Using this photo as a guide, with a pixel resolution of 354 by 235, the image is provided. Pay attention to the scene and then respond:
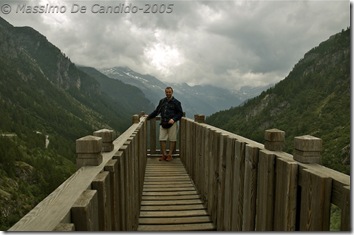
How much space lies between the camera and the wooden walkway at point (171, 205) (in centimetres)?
446

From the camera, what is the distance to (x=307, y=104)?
4348 inches

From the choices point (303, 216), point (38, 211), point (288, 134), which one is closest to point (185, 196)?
point (303, 216)

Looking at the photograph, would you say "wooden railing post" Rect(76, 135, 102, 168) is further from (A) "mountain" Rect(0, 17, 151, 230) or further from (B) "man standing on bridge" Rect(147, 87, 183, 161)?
(A) "mountain" Rect(0, 17, 151, 230)

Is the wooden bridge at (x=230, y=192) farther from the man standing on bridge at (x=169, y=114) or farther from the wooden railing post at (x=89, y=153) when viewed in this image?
the man standing on bridge at (x=169, y=114)

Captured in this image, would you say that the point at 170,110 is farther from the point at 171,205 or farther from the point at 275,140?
the point at 275,140

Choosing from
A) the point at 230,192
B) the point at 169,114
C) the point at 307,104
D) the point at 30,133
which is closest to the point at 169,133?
the point at 169,114

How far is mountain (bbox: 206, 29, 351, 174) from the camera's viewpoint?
9250cm

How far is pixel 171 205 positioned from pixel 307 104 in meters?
115

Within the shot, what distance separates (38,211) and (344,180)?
1.77m

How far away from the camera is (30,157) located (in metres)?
90.2

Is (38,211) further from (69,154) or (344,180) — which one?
(69,154)

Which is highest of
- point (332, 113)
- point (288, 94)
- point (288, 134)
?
point (288, 94)

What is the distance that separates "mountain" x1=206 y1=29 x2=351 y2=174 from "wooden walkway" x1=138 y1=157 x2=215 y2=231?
7972 cm

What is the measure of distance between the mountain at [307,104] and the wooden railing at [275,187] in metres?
82.3
